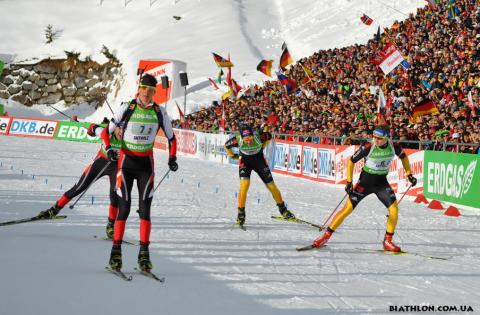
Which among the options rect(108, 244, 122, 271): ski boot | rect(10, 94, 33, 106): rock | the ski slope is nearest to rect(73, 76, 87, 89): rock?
rect(10, 94, 33, 106): rock

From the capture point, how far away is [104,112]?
55844mm

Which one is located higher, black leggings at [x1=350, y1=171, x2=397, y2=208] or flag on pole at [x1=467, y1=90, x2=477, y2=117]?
flag on pole at [x1=467, y1=90, x2=477, y2=117]

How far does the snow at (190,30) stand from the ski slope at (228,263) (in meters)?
36.1

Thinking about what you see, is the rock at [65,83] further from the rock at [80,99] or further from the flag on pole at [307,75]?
the flag on pole at [307,75]

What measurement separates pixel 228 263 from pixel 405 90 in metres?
14.4

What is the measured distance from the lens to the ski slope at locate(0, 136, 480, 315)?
17.7 feet

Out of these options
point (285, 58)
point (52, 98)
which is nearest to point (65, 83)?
point (52, 98)

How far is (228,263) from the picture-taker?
7184 millimetres

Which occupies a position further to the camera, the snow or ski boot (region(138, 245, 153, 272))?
the snow

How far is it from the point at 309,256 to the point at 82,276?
130 inches

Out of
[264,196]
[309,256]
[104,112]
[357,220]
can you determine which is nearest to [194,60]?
[104,112]

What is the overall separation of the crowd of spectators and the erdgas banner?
47 cm

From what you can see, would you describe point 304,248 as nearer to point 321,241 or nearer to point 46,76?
point 321,241

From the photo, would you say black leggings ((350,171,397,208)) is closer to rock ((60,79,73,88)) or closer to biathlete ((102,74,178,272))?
biathlete ((102,74,178,272))
